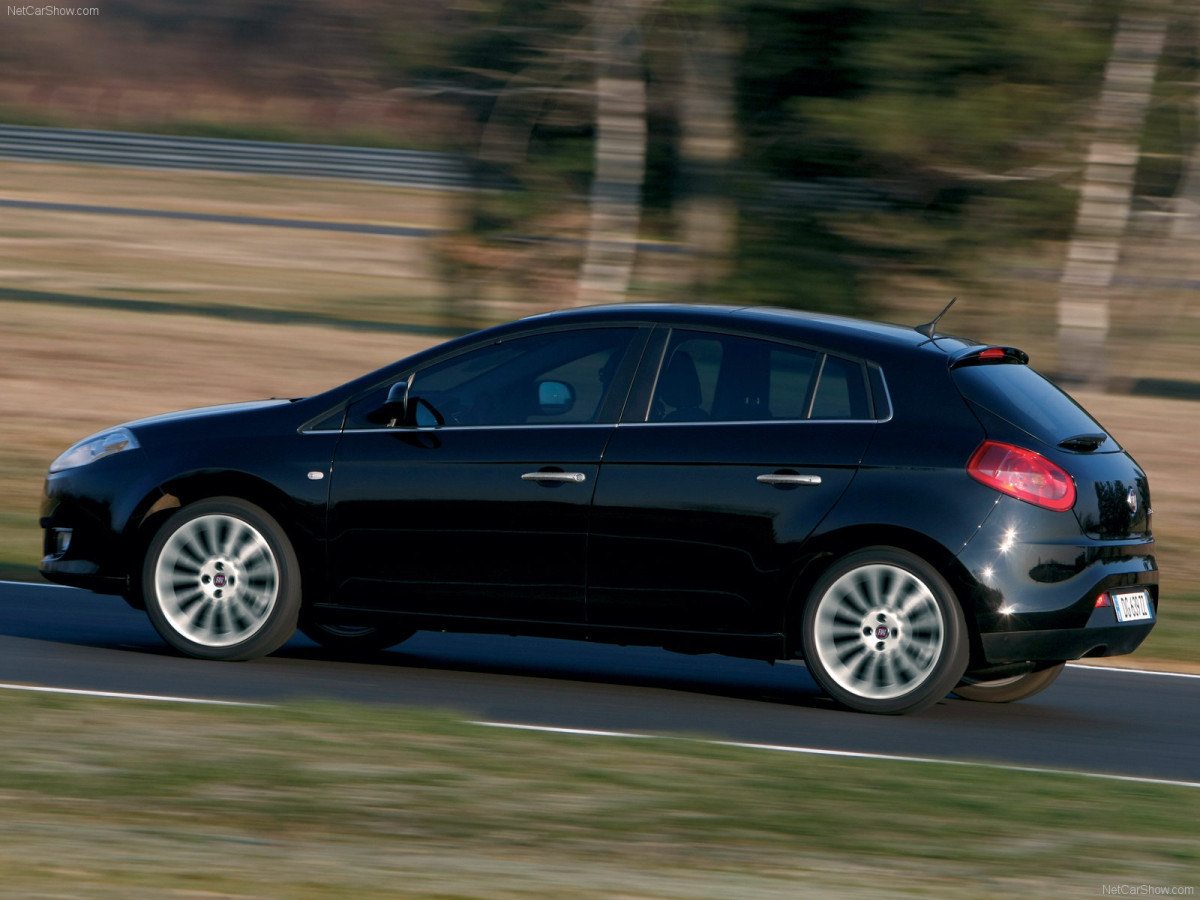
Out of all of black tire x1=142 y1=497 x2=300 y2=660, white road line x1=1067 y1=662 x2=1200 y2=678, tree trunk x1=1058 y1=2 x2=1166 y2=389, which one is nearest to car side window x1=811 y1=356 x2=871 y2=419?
black tire x1=142 y1=497 x2=300 y2=660

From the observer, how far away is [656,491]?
26.5 feet

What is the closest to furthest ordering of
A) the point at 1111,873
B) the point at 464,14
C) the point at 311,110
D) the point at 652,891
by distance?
the point at 652,891 < the point at 1111,873 < the point at 464,14 < the point at 311,110

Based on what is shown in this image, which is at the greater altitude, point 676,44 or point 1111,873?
point 676,44

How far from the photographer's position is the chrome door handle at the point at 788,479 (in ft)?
26.0

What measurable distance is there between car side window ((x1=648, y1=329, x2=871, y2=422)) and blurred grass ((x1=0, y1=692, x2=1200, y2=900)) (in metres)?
1.53

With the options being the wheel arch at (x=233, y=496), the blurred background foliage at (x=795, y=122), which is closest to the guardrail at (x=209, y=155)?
the blurred background foliage at (x=795, y=122)

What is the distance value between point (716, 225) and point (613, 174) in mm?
1849

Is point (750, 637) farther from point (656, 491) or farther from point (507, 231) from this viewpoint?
point (507, 231)

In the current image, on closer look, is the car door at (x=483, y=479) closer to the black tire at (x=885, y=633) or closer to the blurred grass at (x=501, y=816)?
the blurred grass at (x=501, y=816)

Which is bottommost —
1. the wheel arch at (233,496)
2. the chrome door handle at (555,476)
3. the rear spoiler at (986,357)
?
the wheel arch at (233,496)

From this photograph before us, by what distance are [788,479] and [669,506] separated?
1.64 feet

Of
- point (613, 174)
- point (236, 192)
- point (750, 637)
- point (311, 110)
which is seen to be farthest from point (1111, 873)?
point (311, 110)

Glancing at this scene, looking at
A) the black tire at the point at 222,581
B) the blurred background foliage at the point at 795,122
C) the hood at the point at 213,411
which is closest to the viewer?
the black tire at the point at 222,581

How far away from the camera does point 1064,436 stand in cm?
797
